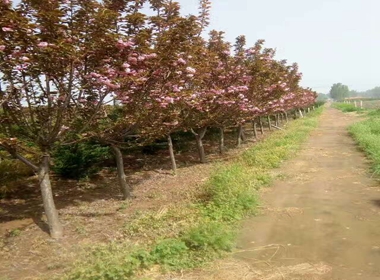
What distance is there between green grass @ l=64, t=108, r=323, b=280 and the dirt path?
28cm

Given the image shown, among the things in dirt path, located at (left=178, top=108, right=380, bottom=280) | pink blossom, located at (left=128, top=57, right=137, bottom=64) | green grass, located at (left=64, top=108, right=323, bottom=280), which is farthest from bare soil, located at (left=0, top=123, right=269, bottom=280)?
pink blossom, located at (left=128, top=57, right=137, bottom=64)

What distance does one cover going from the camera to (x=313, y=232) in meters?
5.21

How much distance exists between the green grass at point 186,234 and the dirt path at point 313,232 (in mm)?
281

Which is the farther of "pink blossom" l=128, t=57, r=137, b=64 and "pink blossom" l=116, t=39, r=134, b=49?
A: "pink blossom" l=128, t=57, r=137, b=64

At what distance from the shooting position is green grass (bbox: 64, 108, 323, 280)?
13.5ft

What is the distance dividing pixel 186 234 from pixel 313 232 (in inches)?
72.9

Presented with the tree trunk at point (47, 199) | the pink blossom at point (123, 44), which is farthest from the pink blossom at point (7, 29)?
the tree trunk at point (47, 199)

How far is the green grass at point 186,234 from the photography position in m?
4.11

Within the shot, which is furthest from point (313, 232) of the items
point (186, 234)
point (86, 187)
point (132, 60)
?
point (86, 187)

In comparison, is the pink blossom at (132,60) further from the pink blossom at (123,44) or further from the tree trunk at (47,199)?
the tree trunk at (47,199)

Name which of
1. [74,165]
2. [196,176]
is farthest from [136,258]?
[74,165]

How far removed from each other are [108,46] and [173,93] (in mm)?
1513

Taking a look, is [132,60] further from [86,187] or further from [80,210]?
[86,187]

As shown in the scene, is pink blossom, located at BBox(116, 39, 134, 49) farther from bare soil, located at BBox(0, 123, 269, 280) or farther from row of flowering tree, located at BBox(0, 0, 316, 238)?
bare soil, located at BBox(0, 123, 269, 280)
